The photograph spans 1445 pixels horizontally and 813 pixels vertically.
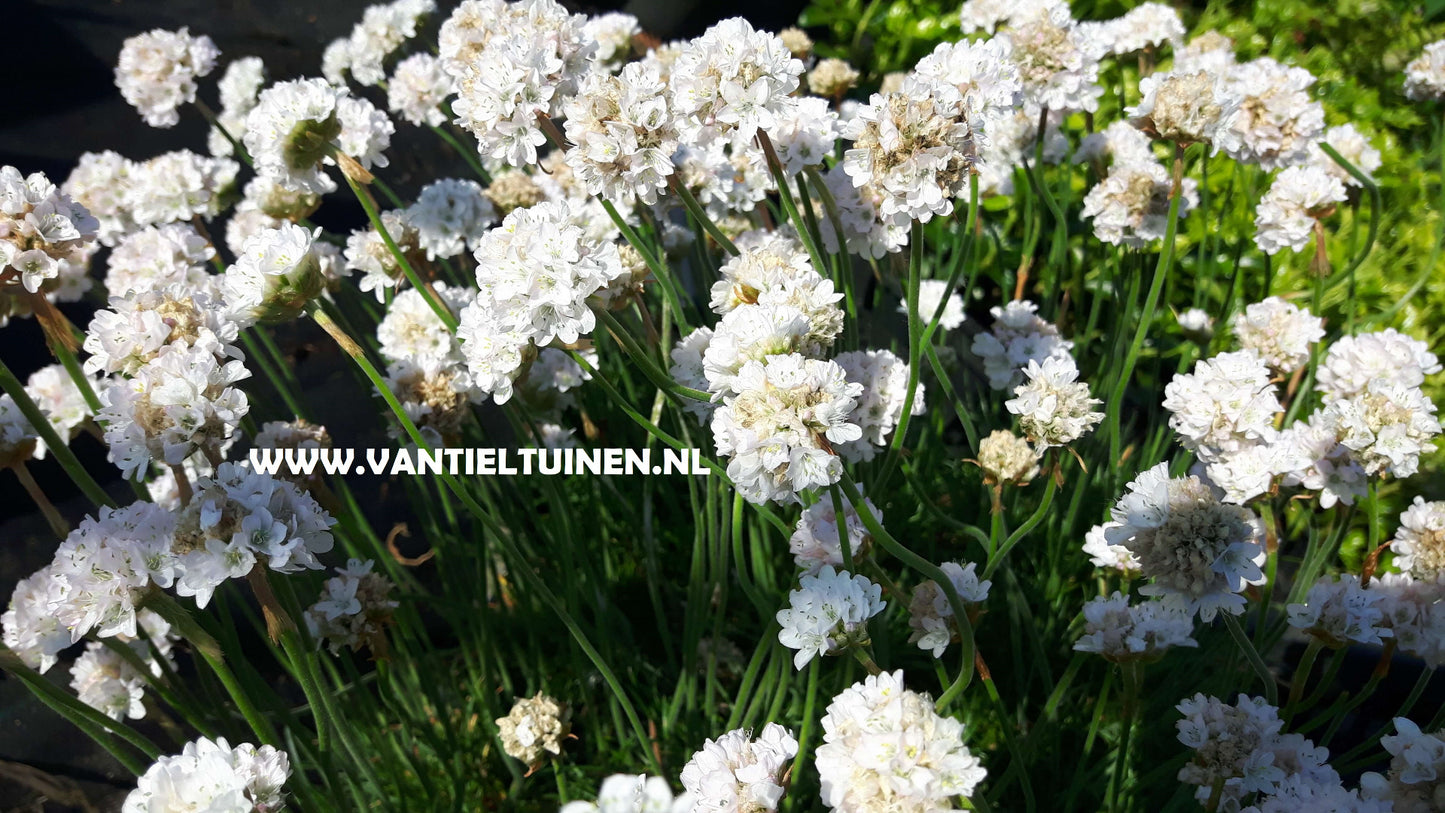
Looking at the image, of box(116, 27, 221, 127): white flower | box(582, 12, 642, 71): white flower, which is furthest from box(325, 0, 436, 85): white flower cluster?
box(582, 12, 642, 71): white flower

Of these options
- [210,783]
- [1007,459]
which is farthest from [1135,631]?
[210,783]

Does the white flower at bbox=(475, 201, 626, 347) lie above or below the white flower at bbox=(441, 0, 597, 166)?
below

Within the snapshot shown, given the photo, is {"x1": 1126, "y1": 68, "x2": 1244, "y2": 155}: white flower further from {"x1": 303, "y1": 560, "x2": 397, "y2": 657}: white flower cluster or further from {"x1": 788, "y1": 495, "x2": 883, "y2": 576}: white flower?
{"x1": 303, "y1": 560, "x2": 397, "y2": 657}: white flower cluster

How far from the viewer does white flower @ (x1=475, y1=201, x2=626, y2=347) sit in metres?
1.32

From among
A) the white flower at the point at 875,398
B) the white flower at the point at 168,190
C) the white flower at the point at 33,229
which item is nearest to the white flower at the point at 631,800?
the white flower at the point at 875,398

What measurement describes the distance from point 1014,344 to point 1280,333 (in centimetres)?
53

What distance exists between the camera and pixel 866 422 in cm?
156

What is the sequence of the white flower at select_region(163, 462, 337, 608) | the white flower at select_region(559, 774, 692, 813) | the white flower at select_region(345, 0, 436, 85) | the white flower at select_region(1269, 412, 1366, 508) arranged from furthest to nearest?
1. the white flower at select_region(345, 0, 436, 85)
2. the white flower at select_region(1269, 412, 1366, 508)
3. the white flower at select_region(163, 462, 337, 608)
4. the white flower at select_region(559, 774, 692, 813)

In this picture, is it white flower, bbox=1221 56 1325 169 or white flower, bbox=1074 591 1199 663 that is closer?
white flower, bbox=1074 591 1199 663

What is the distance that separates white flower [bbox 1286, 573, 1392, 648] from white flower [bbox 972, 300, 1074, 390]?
69cm

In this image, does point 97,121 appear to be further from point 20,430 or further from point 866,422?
point 866,422

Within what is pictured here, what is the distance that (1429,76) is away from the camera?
2.37 meters

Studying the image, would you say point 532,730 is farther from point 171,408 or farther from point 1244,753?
point 1244,753

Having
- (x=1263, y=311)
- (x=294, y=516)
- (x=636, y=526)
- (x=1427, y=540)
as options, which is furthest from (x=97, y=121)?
(x=1427, y=540)
